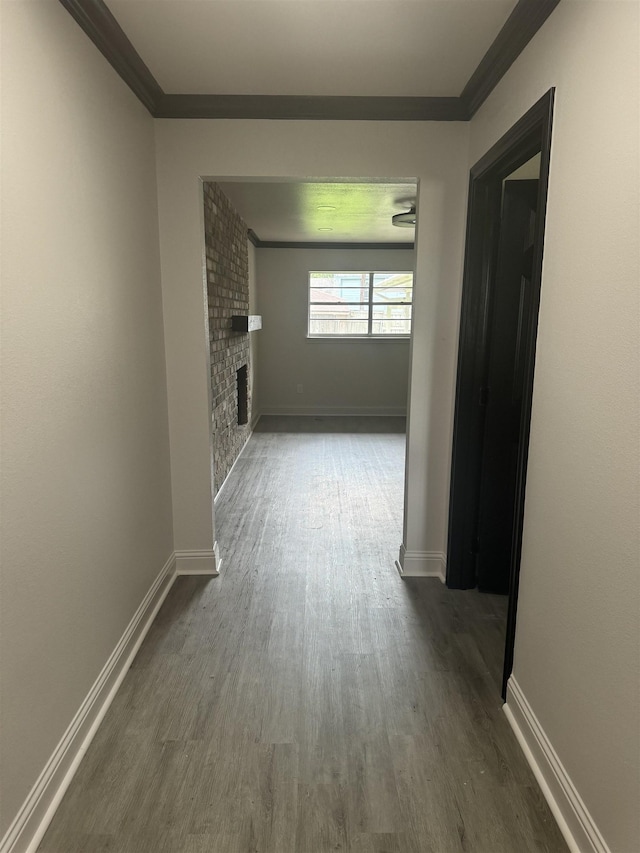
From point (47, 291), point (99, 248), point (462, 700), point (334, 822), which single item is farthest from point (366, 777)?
point (99, 248)

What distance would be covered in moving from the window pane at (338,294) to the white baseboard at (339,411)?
4.89 ft

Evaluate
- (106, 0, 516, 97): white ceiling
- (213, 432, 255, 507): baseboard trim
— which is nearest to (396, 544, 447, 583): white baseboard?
(213, 432, 255, 507): baseboard trim

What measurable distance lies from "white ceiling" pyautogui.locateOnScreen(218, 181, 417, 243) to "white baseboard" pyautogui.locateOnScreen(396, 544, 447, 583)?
2143 mm

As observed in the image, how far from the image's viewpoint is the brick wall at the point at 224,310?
391 centimetres

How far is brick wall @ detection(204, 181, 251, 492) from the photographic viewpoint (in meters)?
3.91

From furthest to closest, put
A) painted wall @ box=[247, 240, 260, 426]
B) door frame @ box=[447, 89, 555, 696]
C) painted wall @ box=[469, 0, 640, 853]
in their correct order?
painted wall @ box=[247, 240, 260, 426] → door frame @ box=[447, 89, 555, 696] → painted wall @ box=[469, 0, 640, 853]

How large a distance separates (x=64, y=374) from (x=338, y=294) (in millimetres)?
6161

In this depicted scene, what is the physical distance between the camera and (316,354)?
7.58 m

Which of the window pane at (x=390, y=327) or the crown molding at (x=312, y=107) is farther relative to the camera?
the window pane at (x=390, y=327)

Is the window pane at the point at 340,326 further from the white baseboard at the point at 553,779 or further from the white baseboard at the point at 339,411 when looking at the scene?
the white baseboard at the point at 553,779

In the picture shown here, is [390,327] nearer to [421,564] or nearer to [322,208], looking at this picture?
[322,208]

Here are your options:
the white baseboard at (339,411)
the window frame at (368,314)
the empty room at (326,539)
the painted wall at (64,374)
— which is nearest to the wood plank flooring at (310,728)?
the empty room at (326,539)

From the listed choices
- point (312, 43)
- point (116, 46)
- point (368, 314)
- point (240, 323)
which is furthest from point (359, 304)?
point (116, 46)

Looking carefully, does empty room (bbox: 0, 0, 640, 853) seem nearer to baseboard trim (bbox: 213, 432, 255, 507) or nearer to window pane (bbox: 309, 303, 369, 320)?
baseboard trim (bbox: 213, 432, 255, 507)
